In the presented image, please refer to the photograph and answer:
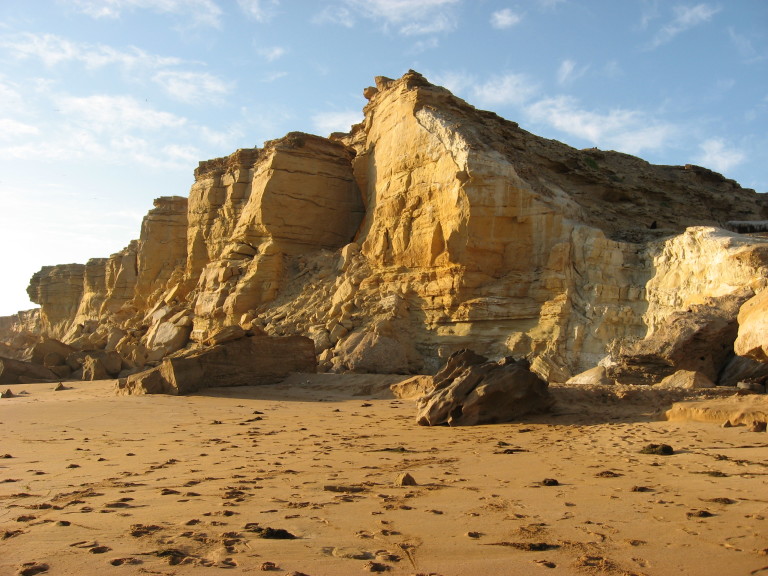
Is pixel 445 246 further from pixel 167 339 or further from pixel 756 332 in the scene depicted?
pixel 756 332

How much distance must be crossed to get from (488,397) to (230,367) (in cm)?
630

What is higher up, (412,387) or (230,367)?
(230,367)

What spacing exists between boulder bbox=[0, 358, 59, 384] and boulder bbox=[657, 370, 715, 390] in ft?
49.4

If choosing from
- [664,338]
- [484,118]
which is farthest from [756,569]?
[484,118]

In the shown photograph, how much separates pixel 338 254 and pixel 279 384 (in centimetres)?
721

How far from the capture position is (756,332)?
4598mm

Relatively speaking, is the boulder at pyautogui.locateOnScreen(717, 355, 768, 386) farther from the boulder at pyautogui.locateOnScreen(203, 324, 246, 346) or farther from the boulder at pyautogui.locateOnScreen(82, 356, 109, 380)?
the boulder at pyautogui.locateOnScreen(82, 356, 109, 380)

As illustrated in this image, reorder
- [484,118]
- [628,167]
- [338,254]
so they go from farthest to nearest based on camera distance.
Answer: [628,167] < [338,254] < [484,118]

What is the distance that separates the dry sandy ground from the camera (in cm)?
282

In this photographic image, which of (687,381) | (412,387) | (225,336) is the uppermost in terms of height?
(225,336)

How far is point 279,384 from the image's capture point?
12.5 metres

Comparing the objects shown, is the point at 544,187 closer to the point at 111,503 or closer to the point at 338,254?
the point at 338,254

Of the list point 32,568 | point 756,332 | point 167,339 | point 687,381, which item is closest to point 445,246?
point 687,381

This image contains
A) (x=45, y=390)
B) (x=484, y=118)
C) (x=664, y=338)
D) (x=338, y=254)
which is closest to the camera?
(x=664, y=338)
